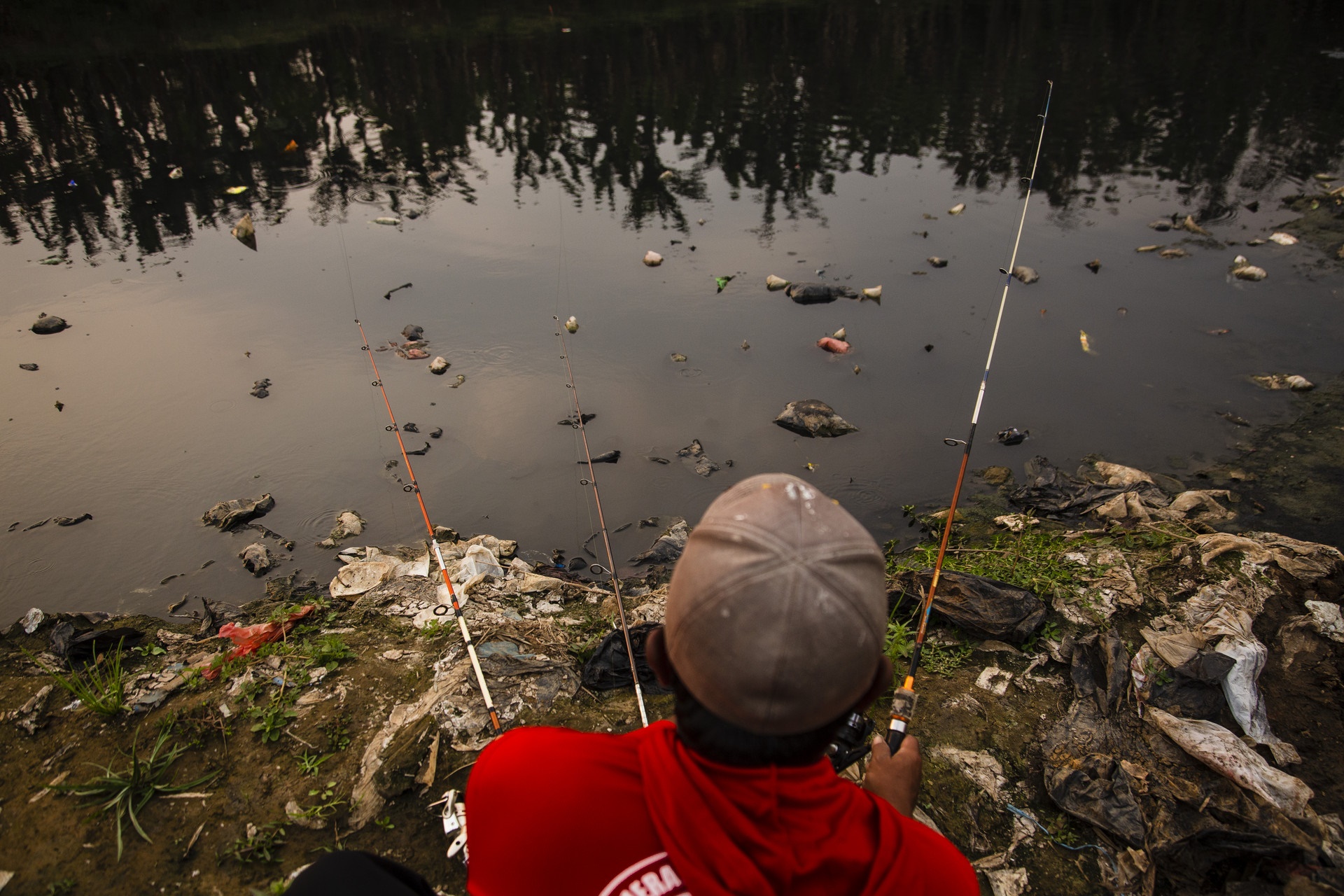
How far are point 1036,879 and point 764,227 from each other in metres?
6.43

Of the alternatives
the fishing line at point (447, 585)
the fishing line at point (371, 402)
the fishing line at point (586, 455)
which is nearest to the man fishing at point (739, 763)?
the fishing line at point (586, 455)

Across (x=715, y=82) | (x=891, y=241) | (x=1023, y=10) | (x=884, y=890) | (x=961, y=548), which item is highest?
(x=1023, y=10)

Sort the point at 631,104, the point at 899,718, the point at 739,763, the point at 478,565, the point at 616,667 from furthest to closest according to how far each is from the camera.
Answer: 1. the point at 631,104
2. the point at 478,565
3. the point at 616,667
4. the point at 899,718
5. the point at 739,763

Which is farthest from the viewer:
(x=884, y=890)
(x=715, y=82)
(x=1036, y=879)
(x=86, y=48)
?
(x=86, y=48)

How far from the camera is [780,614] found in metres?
0.91

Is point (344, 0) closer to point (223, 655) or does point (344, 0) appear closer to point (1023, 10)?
point (1023, 10)

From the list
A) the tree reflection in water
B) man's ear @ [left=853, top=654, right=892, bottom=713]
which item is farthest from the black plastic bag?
the tree reflection in water

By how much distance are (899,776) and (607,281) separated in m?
5.50

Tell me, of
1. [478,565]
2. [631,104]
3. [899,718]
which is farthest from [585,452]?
[631,104]

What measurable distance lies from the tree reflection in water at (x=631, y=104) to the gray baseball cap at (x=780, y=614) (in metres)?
7.06

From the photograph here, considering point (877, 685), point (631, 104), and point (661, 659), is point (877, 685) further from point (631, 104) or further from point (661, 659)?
point (631, 104)

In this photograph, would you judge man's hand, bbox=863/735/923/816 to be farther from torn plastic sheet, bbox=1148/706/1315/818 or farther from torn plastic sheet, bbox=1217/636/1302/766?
torn plastic sheet, bbox=1217/636/1302/766

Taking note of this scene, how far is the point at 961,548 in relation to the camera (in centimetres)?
385

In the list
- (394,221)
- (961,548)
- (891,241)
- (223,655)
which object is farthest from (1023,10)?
(223,655)
